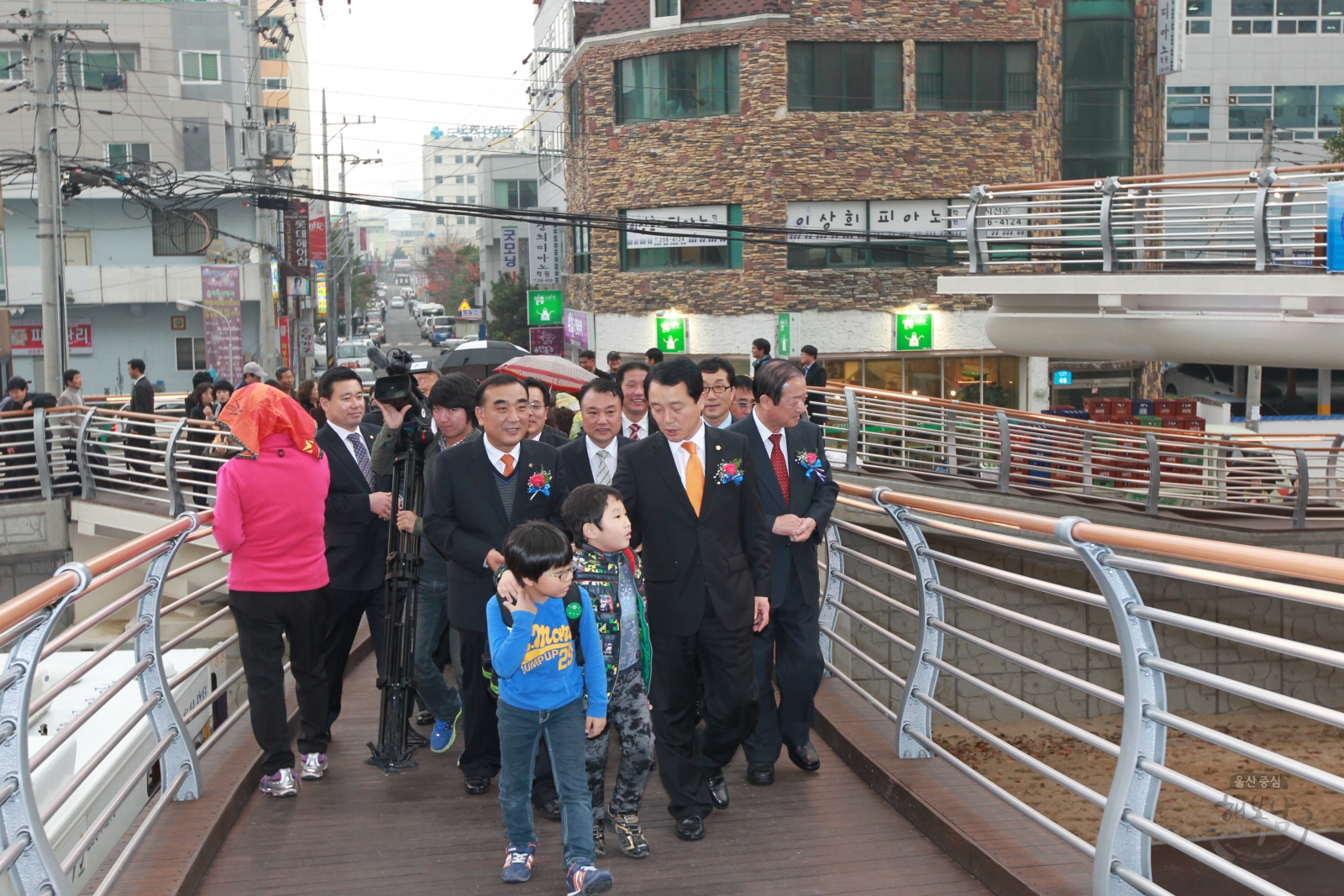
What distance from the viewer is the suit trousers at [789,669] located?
554 cm

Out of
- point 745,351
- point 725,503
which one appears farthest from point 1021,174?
point 725,503

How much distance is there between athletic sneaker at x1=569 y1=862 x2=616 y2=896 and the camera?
4219 mm

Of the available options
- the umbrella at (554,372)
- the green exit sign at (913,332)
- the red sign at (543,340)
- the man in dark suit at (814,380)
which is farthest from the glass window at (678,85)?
the umbrella at (554,372)

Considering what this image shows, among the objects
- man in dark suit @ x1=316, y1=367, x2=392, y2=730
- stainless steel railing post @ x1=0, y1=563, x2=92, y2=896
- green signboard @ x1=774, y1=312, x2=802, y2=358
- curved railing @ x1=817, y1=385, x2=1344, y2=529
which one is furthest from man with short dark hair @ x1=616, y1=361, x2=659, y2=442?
green signboard @ x1=774, y1=312, x2=802, y2=358

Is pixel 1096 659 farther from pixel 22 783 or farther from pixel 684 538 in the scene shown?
pixel 22 783

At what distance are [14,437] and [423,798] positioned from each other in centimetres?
1283

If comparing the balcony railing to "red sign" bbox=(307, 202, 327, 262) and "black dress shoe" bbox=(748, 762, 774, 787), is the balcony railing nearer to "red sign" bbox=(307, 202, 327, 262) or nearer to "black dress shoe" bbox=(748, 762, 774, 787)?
"black dress shoe" bbox=(748, 762, 774, 787)

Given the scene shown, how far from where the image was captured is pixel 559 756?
436 centimetres

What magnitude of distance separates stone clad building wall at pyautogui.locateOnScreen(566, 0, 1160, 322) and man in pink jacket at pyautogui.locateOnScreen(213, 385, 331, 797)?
24.2 metres

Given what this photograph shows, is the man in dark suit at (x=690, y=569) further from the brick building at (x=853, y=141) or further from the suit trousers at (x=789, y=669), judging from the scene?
the brick building at (x=853, y=141)

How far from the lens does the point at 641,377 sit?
724 centimetres

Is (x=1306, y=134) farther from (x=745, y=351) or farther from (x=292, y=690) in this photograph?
(x=292, y=690)

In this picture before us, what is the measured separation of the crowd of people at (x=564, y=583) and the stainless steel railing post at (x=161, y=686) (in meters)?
0.30

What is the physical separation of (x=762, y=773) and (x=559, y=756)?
1442 mm
